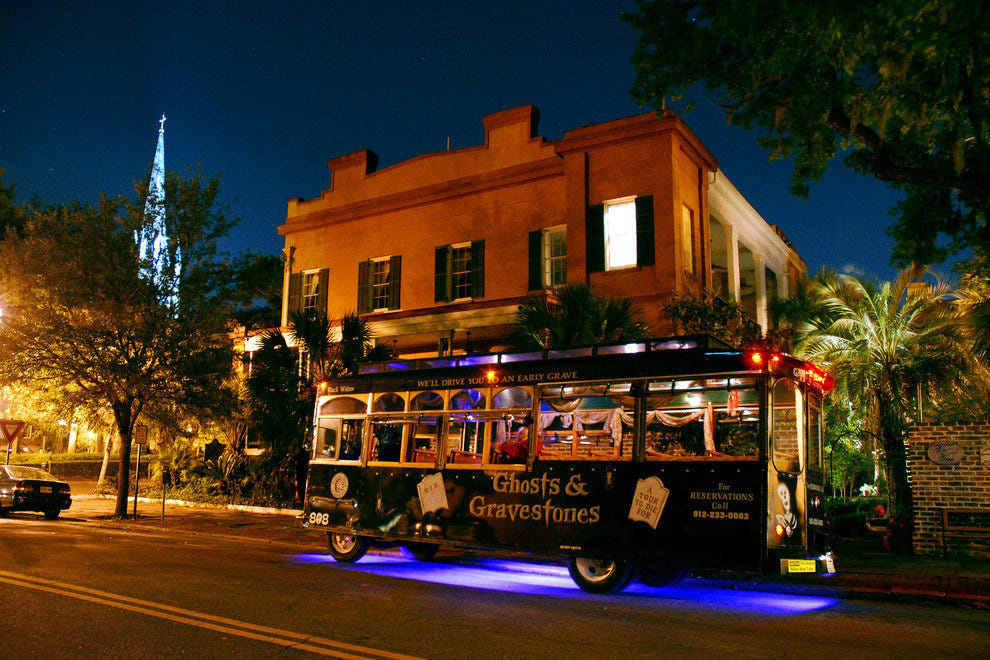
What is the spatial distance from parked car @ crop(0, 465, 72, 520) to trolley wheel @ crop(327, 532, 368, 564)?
12.2 meters

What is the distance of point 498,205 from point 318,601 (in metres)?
15.2

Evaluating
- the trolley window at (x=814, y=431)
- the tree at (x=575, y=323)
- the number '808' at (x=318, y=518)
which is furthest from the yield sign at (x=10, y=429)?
the trolley window at (x=814, y=431)

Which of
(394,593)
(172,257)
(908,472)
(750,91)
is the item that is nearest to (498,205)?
(172,257)

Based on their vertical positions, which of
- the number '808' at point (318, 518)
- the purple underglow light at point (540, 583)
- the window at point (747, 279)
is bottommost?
the purple underglow light at point (540, 583)

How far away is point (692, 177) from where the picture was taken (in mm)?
20906

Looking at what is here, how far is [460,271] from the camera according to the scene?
2303 centimetres

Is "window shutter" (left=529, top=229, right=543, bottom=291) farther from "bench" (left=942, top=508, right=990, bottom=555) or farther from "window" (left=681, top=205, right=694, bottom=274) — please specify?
"bench" (left=942, top=508, right=990, bottom=555)

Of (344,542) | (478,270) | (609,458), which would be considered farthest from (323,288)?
(609,458)

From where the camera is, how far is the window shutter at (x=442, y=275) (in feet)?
75.4

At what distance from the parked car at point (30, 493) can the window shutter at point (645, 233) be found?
16943 mm

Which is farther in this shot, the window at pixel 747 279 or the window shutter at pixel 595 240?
the window at pixel 747 279

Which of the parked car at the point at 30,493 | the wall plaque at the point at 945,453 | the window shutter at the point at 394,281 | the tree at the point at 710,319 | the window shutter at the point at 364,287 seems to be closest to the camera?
the wall plaque at the point at 945,453

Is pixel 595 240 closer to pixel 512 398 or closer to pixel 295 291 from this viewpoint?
pixel 512 398

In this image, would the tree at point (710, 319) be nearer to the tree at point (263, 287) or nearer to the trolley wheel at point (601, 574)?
the trolley wheel at point (601, 574)
